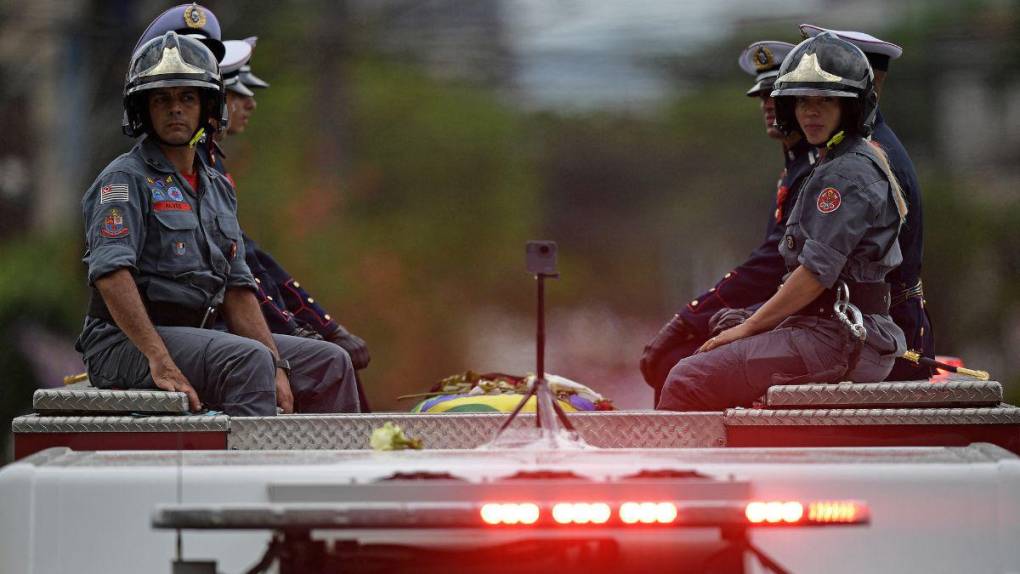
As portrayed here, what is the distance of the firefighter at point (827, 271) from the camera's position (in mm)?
4727

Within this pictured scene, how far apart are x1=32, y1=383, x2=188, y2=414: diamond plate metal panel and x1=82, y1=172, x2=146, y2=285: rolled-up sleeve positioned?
38 cm

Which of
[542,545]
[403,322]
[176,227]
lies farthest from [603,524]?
[403,322]

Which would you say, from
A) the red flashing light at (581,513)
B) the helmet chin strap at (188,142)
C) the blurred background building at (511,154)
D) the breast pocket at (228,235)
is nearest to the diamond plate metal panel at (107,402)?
the breast pocket at (228,235)

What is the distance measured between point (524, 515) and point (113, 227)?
2.10 meters

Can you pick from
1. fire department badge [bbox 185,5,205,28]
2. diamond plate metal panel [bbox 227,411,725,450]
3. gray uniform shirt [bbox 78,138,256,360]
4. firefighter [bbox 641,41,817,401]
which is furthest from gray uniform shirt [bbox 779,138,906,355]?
fire department badge [bbox 185,5,205,28]

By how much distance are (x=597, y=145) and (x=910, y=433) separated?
25.4 feet

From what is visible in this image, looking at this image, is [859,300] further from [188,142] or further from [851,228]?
[188,142]

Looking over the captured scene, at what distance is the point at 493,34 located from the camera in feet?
39.6

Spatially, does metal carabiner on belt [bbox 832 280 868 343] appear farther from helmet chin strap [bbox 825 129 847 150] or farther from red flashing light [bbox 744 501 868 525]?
red flashing light [bbox 744 501 868 525]

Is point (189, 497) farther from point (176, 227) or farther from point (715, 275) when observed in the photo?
point (715, 275)

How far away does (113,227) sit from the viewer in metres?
4.71

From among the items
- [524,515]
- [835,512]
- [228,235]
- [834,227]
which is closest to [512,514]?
[524,515]

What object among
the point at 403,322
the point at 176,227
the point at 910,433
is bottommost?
the point at 403,322

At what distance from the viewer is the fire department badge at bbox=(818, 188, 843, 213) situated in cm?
477
